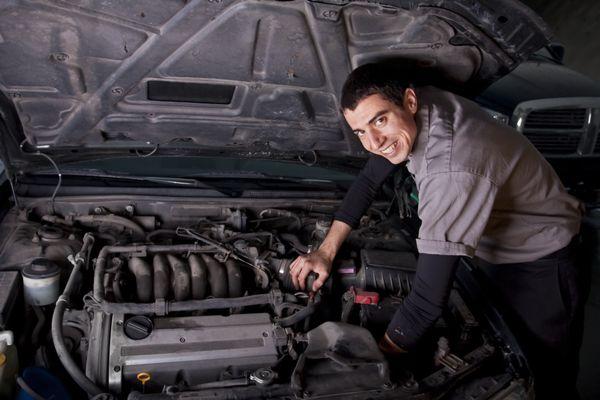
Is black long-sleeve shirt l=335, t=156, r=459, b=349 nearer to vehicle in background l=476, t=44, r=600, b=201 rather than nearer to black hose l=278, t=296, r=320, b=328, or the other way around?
black hose l=278, t=296, r=320, b=328

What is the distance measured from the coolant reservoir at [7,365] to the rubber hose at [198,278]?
1.85 feet

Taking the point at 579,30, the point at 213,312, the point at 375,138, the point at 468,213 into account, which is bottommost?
the point at 213,312

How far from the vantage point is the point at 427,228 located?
1463 mm

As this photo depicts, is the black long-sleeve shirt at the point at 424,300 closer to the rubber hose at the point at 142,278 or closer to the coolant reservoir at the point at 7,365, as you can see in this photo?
the rubber hose at the point at 142,278

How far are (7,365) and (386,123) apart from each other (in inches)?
52.7

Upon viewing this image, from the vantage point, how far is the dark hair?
1.49m

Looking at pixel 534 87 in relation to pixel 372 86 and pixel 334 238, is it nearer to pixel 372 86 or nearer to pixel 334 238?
pixel 334 238

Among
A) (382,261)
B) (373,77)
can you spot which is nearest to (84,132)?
(373,77)

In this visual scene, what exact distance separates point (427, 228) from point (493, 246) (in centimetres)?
60

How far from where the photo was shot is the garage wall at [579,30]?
267 inches

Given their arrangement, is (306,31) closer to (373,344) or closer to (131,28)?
(131,28)

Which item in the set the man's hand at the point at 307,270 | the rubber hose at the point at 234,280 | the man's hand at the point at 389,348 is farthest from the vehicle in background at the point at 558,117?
the rubber hose at the point at 234,280

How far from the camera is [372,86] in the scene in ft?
4.88

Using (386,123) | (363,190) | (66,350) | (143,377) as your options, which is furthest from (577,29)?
(66,350)
